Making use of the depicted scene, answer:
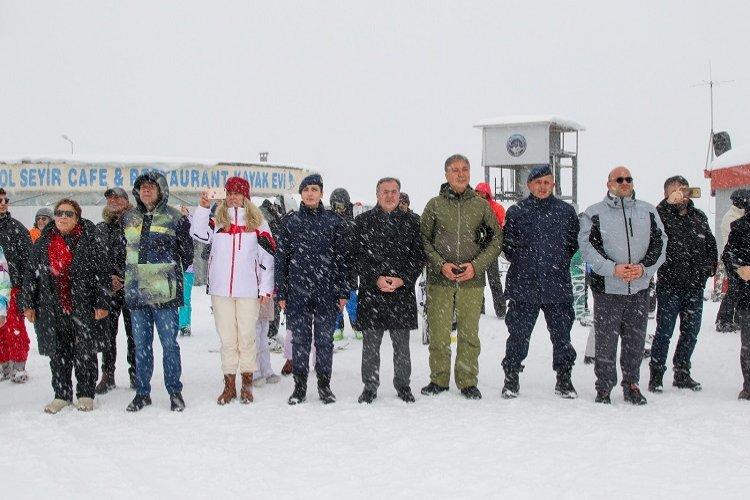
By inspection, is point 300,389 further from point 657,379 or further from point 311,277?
point 657,379

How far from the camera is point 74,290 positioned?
517cm

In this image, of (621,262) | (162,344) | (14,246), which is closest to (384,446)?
(162,344)

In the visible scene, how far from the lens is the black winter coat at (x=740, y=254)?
5199mm

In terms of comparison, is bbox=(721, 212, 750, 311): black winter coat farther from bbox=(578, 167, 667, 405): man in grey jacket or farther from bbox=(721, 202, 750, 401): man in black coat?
bbox=(578, 167, 667, 405): man in grey jacket

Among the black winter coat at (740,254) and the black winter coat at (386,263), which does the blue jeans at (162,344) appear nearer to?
the black winter coat at (386,263)

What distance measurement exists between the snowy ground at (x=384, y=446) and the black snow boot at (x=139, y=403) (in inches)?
3.5

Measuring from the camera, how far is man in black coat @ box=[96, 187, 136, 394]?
542 cm

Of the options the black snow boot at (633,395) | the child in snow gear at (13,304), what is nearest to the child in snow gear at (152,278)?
the child in snow gear at (13,304)

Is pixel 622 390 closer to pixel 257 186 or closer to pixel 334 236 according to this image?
pixel 334 236

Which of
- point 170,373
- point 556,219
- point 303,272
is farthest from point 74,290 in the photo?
point 556,219

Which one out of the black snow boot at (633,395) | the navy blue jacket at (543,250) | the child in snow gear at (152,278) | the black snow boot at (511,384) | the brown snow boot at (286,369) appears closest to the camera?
the black snow boot at (633,395)

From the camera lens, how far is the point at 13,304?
20.7 ft

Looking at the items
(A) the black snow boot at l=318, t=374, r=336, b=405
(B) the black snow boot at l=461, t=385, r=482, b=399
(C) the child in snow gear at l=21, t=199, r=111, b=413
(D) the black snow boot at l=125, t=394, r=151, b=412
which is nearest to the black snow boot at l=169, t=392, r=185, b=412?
(D) the black snow boot at l=125, t=394, r=151, b=412

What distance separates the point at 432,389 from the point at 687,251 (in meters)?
2.41
